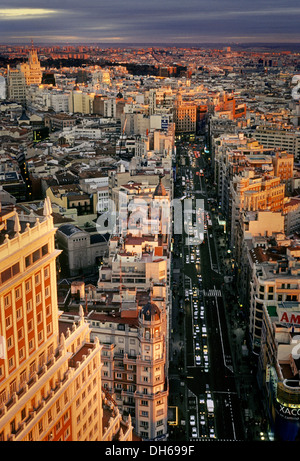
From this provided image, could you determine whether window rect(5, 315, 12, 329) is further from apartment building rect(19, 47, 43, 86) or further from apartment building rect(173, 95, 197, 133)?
apartment building rect(19, 47, 43, 86)

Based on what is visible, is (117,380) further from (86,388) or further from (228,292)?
(228,292)

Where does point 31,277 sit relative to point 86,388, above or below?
above

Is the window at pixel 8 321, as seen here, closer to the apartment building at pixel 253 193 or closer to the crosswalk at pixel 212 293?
the crosswalk at pixel 212 293

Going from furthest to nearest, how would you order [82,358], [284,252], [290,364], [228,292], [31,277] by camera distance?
[228,292] < [284,252] < [290,364] < [82,358] < [31,277]

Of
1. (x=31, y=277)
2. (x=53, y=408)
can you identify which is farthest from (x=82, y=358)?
(x=31, y=277)

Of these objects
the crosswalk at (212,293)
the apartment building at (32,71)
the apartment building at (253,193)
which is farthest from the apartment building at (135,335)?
the apartment building at (32,71)

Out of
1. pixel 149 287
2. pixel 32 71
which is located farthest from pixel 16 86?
pixel 149 287

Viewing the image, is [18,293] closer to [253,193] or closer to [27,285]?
[27,285]

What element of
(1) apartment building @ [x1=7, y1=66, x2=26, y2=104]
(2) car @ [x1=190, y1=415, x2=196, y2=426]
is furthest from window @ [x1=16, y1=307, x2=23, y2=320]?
(1) apartment building @ [x1=7, y1=66, x2=26, y2=104]
